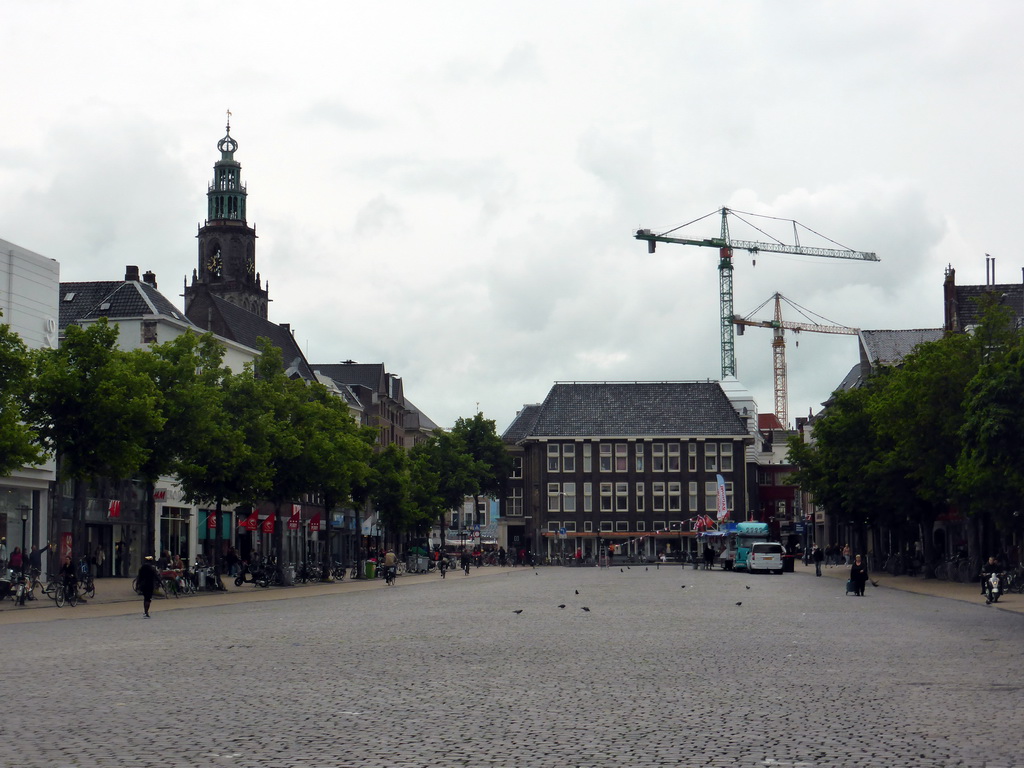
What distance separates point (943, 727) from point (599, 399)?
13417cm

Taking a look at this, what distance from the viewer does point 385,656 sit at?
72.7ft

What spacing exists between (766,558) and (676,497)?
2361 inches

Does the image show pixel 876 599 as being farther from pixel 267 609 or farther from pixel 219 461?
pixel 219 461

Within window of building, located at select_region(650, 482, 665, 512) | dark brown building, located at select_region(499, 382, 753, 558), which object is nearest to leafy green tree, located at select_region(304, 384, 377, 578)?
dark brown building, located at select_region(499, 382, 753, 558)

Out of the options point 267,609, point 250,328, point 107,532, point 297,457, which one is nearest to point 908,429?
point 297,457

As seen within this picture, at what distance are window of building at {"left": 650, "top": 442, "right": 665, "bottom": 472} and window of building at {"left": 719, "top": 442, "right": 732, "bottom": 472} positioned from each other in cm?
585

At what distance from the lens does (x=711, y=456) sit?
14325 centimetres

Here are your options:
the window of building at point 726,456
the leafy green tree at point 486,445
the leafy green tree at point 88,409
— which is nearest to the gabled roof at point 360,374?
the leafy green tree at point 486,445

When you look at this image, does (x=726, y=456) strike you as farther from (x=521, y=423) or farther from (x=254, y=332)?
(x=254, y=332)

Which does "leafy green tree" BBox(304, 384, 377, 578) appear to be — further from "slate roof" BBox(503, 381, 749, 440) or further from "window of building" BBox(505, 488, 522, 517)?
"window of building" BBox(505, 488, 522, 517)

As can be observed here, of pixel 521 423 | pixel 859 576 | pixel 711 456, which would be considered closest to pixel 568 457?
pixel 711 456

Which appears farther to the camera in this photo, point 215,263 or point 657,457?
point 215,263

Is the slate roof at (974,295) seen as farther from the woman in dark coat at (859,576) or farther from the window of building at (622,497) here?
the window of building at (622,497)

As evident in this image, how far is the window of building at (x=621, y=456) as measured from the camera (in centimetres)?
14338
